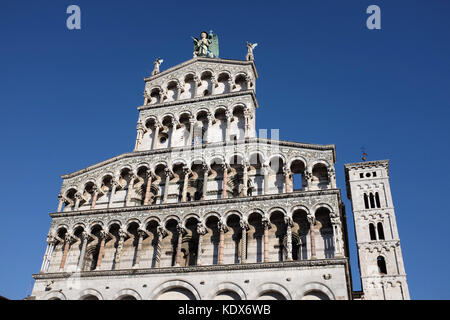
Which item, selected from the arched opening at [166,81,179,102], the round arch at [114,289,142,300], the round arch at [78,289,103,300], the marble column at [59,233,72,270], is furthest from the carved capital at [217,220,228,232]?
the arched opening at [166,81,179,102]

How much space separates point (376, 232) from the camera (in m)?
32.0

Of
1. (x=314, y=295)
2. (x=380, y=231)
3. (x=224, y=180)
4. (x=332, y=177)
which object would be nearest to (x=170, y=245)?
(x=224, y=180)

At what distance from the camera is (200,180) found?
30.7 metres

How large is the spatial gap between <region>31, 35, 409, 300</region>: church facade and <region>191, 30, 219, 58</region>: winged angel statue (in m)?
3.72

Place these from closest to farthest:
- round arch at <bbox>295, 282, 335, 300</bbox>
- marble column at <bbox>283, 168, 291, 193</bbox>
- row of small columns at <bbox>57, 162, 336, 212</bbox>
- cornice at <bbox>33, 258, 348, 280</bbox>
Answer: round arch at <bbox>295, 282, 335, 300</bbox> < cornice at <bbox>33, 258, 348, 280</bbox> < marble column at <bbox>283, 168, 291, 193</bbox> < row of small columns at <bbox>57, 162, 336, 212</bbox>

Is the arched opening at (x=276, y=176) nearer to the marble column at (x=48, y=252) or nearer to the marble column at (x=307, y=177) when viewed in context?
the marble column at (x=307, y=177)

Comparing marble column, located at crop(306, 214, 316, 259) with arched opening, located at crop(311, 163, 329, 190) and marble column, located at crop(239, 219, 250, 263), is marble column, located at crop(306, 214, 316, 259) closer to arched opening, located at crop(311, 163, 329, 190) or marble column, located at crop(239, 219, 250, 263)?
arched opening, located at crop(311, 163, 329, 190)

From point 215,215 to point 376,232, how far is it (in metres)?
11.8

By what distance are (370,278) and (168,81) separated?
2027 cm

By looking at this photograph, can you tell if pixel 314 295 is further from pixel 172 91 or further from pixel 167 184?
pixel 172 91

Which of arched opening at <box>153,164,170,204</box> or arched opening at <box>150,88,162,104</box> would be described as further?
arched opening at <box>150,88,162,104</box>

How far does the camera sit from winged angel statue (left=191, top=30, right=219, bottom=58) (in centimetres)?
3928

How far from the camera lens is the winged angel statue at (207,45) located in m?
39.3
